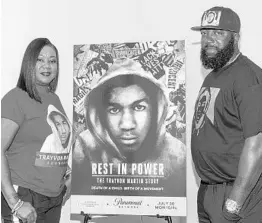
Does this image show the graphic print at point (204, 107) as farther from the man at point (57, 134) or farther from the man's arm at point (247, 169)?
the man at point (57, 134)

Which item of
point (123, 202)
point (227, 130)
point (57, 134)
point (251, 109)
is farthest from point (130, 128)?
point (251, 109)

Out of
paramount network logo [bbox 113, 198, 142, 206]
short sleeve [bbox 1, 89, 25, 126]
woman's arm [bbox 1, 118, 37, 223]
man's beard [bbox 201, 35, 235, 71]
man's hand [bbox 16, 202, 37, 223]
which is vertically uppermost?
man's beard [bbox 201, 35, 235, 71]

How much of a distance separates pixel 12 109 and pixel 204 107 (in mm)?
853

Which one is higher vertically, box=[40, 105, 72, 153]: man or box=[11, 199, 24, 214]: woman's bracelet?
box=[40, 105, 72, 153]: man

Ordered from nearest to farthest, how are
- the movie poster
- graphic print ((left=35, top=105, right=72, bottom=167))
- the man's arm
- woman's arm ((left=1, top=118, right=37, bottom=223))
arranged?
1. the man's arm
2. woman's arm ((left=1, top=118, right=37, bottom=223))
3. graphic print ((left=35, top=105, right=72, bottom=167))
4. the movie poster

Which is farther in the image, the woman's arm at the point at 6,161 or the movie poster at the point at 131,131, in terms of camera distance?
the movie poster at the point at 131,131

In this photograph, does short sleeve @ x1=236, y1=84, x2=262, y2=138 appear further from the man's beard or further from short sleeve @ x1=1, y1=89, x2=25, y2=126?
short sleeve @ x1=1, y1=89, x2=25, y2=126

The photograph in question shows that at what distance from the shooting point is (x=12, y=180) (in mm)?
2225

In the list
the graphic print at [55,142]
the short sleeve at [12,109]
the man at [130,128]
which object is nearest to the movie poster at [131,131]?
the man at [130,128]

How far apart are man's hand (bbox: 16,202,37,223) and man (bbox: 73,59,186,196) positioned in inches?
37.2

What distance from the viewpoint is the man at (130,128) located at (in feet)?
9.80

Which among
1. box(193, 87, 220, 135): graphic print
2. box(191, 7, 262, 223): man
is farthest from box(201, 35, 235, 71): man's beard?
box(193, 87, 220, 135): graphic print

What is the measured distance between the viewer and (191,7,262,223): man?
75.7 inches

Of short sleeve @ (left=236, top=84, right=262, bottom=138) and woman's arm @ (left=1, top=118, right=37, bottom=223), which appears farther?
woman's arm @ (left=1, top=118, right=37, bottom=223)
